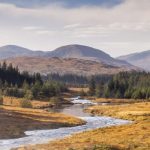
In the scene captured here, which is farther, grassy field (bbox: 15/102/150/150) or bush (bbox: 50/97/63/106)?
bush (bbox: 50/97/63/106)

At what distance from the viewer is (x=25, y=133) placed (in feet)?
231

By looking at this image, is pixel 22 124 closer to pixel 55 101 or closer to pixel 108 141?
pixel 108 141

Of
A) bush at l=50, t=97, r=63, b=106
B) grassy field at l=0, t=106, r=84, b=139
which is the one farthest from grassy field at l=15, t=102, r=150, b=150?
bush at l=50, t=97, r=63, b=106

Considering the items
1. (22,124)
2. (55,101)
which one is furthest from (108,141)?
(55,101)

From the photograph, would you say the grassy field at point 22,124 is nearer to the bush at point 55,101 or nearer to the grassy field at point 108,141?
the grassy field at point 108,141

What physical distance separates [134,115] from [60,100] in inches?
3183

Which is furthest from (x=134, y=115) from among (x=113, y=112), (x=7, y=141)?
(x=7, y=141)

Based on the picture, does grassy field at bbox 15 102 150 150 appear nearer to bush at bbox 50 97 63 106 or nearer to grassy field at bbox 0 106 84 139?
grassy field at bbox 0 106 84 139

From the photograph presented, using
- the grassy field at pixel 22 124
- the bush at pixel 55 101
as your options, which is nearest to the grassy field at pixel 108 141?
the grassy field at pixel 22 124

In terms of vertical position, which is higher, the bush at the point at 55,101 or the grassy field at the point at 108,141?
the grassy field at the point at 108,141

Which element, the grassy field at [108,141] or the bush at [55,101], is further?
the bush at [55,101]

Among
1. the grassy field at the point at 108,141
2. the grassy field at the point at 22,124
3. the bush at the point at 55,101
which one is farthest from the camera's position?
the bush at the point at 55,101

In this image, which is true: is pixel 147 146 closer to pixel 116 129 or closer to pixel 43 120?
pixel 116 129

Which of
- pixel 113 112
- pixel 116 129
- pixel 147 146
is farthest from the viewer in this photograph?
pixel 113 112
